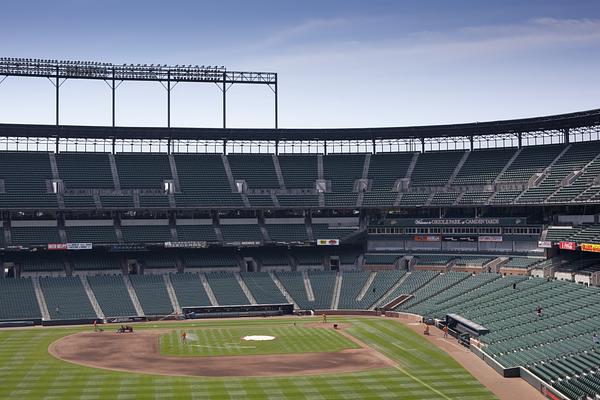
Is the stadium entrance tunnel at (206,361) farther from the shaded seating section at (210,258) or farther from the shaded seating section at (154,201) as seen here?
the shaded seating section at (154,201)

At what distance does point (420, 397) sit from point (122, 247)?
60.0 m

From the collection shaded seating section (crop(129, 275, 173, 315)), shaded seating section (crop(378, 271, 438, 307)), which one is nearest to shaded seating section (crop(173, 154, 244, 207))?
shaded seating section (crop(129, 275, 173, 315))

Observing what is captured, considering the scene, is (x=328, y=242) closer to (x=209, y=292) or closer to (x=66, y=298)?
(x=209, y=292)

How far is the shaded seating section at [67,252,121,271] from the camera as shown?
4082 inches

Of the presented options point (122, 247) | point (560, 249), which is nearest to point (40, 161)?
point (122, 247)

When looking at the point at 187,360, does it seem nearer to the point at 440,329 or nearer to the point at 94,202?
the point at 440,329

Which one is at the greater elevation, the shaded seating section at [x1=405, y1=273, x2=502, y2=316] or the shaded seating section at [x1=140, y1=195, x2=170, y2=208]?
the shaded seating section at [x1=140, y1=195, x2=170, y2=208]

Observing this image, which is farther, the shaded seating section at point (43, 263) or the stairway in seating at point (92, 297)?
the shaded seating section at point (43, 263)

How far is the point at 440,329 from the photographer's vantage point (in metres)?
82.8

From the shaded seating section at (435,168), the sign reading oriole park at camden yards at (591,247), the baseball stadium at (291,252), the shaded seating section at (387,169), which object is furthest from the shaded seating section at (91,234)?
the sign reading oriole park at camden yards at (591,247)

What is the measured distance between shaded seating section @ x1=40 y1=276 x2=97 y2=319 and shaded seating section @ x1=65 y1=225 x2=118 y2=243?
5650 millimetres

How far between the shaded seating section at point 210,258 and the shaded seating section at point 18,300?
22405mm

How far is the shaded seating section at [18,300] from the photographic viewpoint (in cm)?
9000

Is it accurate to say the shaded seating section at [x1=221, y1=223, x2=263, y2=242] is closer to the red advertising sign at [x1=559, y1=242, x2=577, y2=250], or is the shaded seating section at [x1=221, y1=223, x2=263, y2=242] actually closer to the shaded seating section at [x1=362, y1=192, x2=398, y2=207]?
the shaded seating section at [x1=362, y1=192, x2=398, y2=207]
